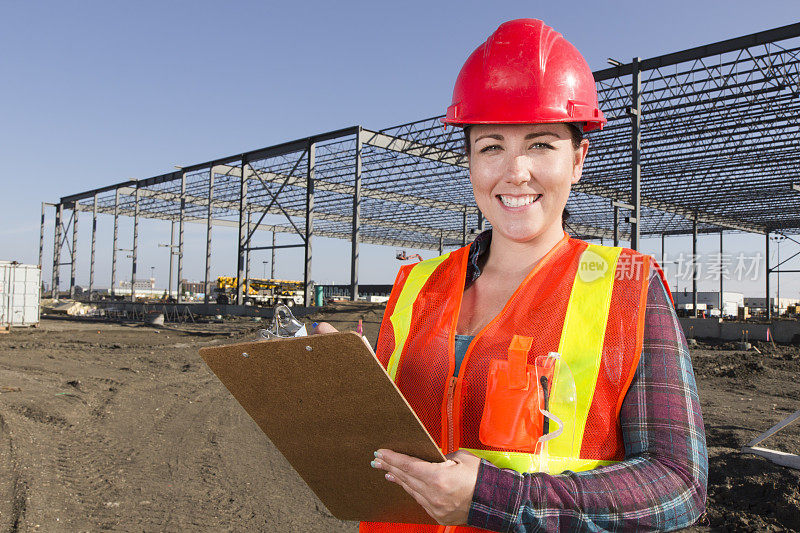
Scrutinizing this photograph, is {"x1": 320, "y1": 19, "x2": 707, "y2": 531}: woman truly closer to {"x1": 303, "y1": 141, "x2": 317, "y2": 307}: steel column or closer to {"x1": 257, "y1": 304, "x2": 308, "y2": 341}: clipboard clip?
{"x1": 257, "y1": 304, "x2": 308, "y2": 341}: clipboard clip

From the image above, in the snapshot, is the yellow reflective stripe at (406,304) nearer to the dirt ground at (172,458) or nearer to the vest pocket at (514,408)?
the vest pocket at (514,408)

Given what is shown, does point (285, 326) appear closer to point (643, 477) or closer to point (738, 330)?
point (643, 477)

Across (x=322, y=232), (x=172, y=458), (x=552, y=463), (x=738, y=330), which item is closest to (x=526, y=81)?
(x=552, y=463)

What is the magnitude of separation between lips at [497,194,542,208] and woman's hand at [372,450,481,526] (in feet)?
2.11

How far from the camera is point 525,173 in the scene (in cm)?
144

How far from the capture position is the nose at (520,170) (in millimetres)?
1444

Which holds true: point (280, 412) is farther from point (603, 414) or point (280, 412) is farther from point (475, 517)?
point (603, 414)

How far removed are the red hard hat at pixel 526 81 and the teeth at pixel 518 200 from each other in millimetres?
185

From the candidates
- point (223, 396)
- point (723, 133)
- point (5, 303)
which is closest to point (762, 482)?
point (223, 396)

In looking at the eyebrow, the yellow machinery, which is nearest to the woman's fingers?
the eyebrow

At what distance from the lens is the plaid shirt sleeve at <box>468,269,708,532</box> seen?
1.12m

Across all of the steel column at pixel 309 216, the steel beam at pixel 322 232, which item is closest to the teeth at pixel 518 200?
the steel column at pixel 309 216

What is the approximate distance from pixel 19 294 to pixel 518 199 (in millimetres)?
26670

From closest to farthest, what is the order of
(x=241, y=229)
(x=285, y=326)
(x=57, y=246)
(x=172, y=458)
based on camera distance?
(x=285, y=326) < (x=172, y=458) < (x=241, y=229) < (x=57, y=246)
